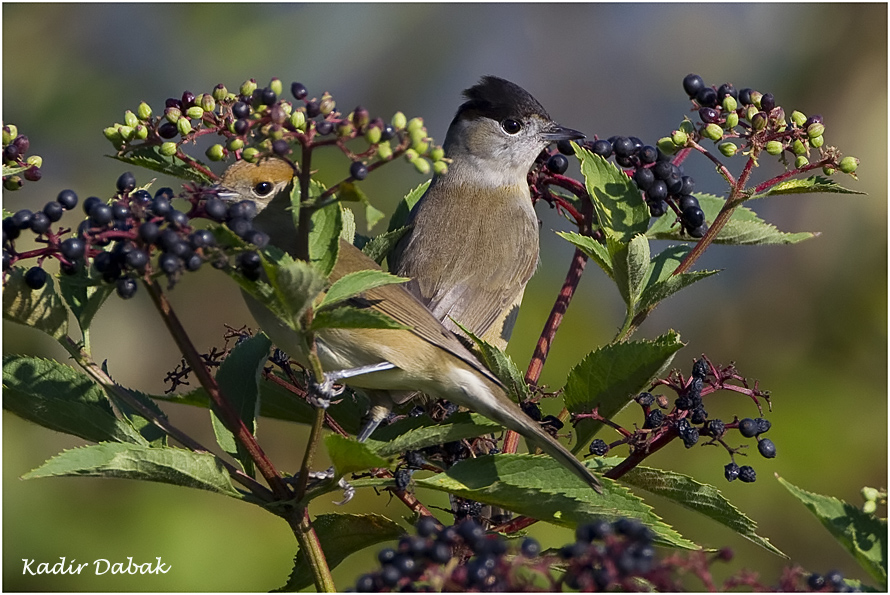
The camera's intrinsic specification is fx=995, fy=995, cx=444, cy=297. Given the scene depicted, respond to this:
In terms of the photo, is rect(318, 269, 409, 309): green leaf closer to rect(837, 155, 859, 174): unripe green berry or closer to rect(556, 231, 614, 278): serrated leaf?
rect(556, 231, 614, 278): serrated leaf

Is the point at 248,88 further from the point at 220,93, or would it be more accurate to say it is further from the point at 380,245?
the point at 380,245

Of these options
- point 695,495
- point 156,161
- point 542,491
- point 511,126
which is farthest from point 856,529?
point 511,126

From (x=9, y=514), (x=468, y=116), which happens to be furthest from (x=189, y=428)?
(x=468, y=116)

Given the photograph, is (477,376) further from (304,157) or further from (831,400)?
(831,400)

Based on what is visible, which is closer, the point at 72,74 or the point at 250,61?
the point at 72,74

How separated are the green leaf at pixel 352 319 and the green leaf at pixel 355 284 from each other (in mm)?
45

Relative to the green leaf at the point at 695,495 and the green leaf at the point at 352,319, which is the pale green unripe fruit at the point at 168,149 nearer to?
the green leaf at the point at 352,319

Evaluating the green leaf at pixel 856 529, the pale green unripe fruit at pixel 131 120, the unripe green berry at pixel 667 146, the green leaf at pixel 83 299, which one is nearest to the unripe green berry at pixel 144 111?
the pale green unripe fruit at pixel 131 120

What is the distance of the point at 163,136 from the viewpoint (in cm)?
294

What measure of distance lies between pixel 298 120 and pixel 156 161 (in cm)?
91

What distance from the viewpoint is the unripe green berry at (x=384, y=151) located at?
2.18 meters

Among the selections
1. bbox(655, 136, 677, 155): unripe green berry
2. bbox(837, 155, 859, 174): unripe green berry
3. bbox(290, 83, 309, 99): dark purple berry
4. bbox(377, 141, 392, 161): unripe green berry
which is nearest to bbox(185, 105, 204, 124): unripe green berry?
bbox(290, 83, 309, 99): dark purple berry

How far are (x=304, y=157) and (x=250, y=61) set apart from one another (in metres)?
5.13

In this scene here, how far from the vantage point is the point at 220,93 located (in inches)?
109
